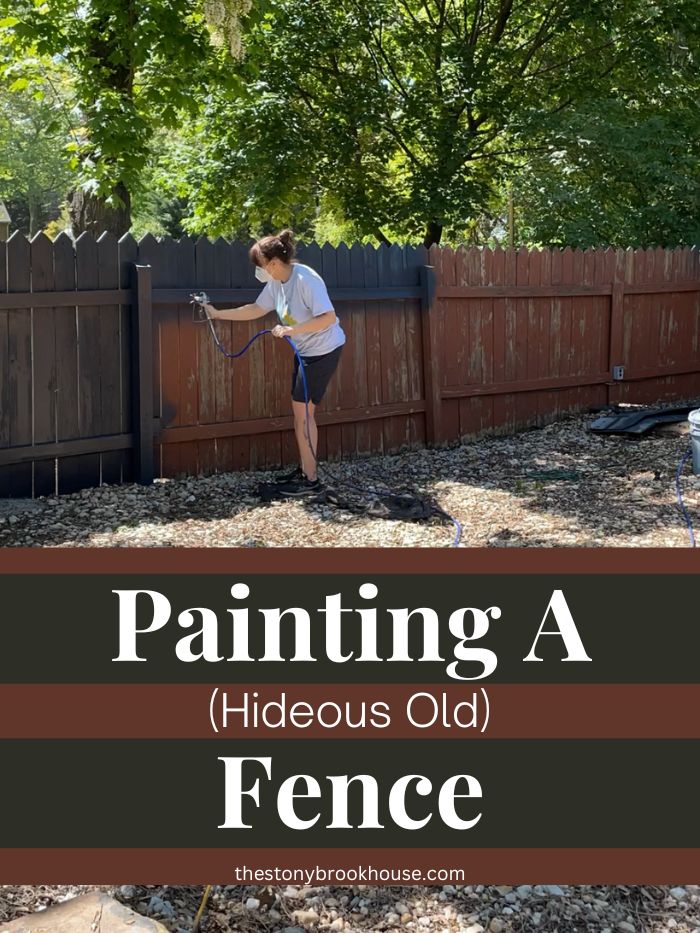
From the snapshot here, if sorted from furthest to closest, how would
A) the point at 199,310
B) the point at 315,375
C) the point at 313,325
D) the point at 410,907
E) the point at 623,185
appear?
the point at 623,185
the point at 199,310
the point at 315,375
the point at 313,325
the point at 410,907

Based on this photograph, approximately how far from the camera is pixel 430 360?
898 centimetres

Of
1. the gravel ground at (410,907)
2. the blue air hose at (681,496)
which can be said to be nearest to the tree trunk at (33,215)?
the blue air hose at (681,496)

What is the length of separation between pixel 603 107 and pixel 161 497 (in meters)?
8.38

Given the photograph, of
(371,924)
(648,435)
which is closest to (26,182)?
(648,435)

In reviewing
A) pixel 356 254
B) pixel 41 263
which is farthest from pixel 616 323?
pixel 41 263

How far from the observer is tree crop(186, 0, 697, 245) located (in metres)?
12.5

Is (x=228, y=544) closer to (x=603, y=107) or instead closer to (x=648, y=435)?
(x=648, y=435)

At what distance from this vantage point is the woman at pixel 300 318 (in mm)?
6637

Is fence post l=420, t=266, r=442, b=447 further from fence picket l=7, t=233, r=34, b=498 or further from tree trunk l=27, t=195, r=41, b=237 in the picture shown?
tree trunk l=27, t=195, r=41, b=237

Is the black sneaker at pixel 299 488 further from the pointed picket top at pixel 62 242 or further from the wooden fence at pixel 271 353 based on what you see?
the pointed picket top at pixel 62 242

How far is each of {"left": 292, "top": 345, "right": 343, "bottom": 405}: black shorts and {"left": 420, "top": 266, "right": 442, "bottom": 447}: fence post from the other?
6.97 feet

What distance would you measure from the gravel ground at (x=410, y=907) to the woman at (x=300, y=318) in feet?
14.2

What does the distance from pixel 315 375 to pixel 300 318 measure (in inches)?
15.1

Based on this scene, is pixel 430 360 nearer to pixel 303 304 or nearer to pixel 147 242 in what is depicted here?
pixel 303 304
